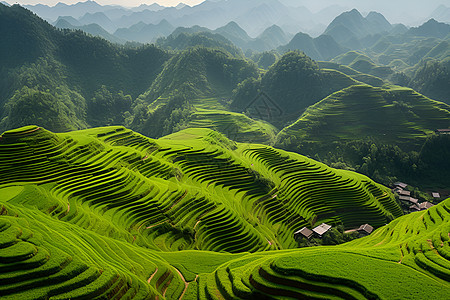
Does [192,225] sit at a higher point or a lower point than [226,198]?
higher

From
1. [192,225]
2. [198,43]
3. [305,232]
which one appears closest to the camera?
[192,225]

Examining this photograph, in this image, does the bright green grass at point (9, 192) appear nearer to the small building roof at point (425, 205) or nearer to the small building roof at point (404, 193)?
the small building roof at point (425, 205)

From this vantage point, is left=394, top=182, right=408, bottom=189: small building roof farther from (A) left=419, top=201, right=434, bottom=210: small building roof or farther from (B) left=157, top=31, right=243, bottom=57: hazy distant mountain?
(B) left=157, top=31, right=243, bottom=57: hazy distant mountain

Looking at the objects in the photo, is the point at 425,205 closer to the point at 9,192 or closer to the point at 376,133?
the point at 376,133

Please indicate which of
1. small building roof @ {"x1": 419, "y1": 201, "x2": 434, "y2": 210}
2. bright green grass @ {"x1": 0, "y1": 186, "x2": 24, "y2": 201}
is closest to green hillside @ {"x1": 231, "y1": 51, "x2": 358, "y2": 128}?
small building roof @ {"x1": 419, "y1": 201, "x2": 434, "y2": 210}

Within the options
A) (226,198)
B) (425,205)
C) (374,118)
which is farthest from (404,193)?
(226,198)

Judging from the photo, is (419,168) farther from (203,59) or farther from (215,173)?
(203,59)

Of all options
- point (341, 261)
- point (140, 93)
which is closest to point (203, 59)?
point (140, 93)

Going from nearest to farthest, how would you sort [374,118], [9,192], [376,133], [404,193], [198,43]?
[9,192], [404,193], [376,133], [374,118], [198,43]

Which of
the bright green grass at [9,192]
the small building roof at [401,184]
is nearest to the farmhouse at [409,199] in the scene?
the small building roof at [401,184]
